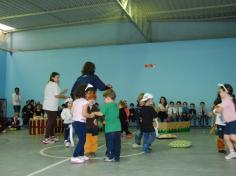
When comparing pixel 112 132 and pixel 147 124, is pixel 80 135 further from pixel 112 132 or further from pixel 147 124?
pixel 147 124

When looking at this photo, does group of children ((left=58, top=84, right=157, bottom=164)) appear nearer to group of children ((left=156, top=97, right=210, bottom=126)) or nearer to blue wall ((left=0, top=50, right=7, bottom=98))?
group of children ((left=156, top=97, right=210, bottom=126))

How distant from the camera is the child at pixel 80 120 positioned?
497 centimetres

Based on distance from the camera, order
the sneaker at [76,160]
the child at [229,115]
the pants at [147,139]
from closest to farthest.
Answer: the sneaker at [76,160] → the child at [229,115] → the pants at [147,139]

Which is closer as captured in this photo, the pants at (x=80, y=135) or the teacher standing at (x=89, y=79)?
the pants at (x=80, y=135)

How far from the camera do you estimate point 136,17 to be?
12070 mm

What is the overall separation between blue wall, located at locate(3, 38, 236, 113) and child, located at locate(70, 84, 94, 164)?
8.64 metres

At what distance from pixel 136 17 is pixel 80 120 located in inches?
308

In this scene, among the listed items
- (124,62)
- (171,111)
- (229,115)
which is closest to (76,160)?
(229,115)

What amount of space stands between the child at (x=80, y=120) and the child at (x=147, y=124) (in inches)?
54.0

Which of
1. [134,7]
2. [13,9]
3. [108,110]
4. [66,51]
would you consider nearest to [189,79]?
[134,7]

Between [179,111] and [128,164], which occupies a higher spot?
[179,111]

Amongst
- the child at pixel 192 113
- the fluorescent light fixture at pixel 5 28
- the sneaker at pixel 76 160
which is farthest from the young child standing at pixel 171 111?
the fluorescent light fixture at pixel 5 28

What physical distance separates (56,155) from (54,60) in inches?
397

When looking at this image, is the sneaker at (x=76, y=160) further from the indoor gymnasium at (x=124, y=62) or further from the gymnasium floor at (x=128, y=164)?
the indoor gymnasium at (x=124, y=62)
